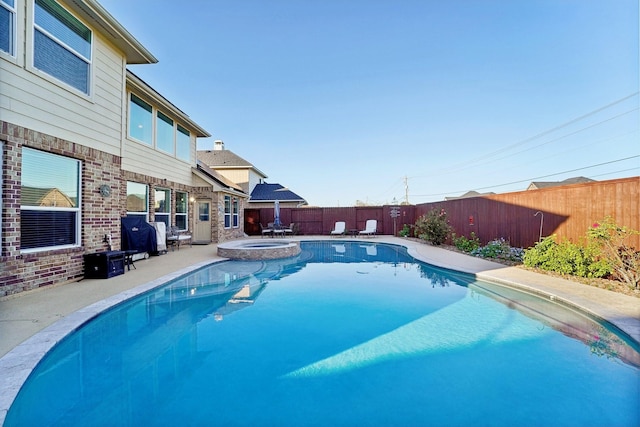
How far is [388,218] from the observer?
19234mm

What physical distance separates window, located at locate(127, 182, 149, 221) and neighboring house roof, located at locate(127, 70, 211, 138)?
2837mm

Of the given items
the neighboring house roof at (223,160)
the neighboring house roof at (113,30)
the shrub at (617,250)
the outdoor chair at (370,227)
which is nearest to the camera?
the shrub at (617,250)

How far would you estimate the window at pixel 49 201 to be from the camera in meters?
4.93

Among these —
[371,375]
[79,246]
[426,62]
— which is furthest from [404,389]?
[426,62]

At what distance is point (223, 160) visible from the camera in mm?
22984

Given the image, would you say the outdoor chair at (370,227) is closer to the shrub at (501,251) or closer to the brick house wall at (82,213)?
the shrub at (501,251)

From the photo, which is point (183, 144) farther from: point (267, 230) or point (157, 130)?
point (267, 230)

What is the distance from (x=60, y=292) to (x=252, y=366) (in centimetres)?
414

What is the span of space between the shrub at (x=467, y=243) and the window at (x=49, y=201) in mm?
11784

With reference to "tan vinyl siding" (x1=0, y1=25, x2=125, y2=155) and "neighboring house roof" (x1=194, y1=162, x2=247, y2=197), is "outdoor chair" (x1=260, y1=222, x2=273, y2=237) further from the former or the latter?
"tan vinyl siding" (x1=0, y1=25, x2=125, y2=155)

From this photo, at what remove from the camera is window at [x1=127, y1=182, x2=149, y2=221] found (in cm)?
886

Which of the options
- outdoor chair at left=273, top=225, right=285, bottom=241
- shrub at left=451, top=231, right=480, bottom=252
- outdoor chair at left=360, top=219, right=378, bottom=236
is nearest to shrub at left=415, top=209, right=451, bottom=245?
shrub at left=451, top=231, right=480, bottom=252

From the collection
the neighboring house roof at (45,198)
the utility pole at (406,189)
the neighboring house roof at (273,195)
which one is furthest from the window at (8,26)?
the utility pole at (406,189)

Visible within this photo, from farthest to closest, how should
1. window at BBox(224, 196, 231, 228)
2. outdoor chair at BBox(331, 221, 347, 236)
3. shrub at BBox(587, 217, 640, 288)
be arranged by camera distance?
outdoor chair at BBox(331, 221, 347, 236) < window at BBox(224, 196, 231, 228) < shrub at BBox(587, 217, 640, 288)
